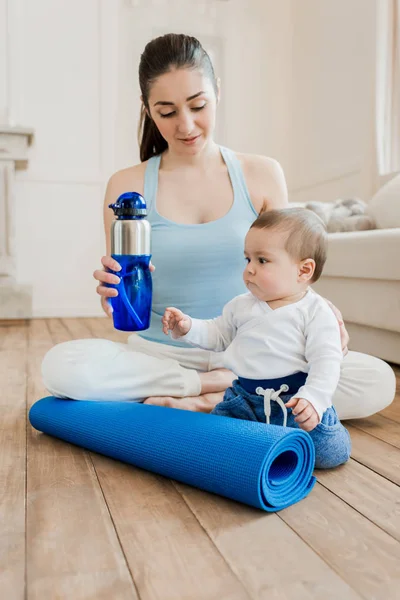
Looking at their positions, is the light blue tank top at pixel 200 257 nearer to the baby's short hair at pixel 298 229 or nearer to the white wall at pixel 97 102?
the baby's short hair at pixel 298 229

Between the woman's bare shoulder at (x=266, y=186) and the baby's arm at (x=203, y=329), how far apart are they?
0.40 m

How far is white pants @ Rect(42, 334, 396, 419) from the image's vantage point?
54.6 inches

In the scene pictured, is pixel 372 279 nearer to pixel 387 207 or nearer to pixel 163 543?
pixel 387 207

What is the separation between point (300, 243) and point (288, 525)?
51 centimetres

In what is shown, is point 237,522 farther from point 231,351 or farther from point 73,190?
point 73,190

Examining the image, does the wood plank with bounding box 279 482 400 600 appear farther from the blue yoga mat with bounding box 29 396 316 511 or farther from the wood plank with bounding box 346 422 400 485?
the wood plank with bounding box 346 422 400 485

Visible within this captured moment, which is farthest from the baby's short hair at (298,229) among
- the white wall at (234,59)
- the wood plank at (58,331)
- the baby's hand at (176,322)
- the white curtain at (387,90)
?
the white wall at (234,59)

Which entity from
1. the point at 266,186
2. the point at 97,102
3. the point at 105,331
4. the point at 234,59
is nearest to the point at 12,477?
the point at 266,186

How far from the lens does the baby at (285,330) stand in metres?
1.16

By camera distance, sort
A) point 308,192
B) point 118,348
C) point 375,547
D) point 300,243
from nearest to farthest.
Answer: point 375,547
point 300,243
point 118,348
point 308,192

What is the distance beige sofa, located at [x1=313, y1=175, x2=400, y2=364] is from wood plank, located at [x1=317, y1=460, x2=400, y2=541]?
3.40 feet

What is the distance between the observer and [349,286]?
2471 mm

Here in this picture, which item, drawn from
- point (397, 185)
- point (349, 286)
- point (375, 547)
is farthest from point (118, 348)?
point (397, 185)

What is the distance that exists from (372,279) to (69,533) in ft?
5.49
